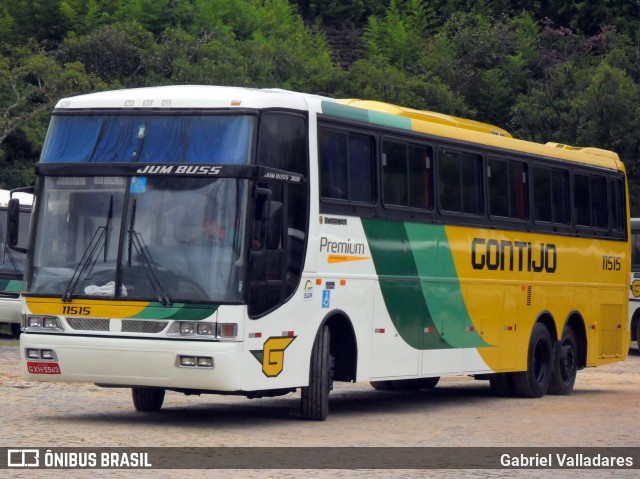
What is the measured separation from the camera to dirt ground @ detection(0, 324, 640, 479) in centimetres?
1200

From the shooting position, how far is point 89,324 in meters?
13.7

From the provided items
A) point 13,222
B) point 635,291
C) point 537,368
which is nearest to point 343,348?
point 13,222

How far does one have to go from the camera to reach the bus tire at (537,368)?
19422 millimetres

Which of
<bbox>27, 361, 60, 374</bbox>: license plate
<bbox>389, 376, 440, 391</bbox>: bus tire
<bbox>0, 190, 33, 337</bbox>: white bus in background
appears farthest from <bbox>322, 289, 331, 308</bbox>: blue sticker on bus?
<bbox>0, 190, 33, 337</bbox>: white bus in background

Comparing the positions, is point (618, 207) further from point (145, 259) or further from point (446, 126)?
point (145, 259)

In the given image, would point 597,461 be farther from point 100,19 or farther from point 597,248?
point 100,19

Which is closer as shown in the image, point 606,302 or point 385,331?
point 385,331

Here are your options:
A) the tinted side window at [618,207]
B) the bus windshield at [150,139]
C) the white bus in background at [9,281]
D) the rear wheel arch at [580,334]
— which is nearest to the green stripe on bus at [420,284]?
the bus windshield at [150,139]

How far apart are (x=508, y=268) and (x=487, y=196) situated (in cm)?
104

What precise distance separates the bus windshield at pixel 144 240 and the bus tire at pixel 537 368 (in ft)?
22.9

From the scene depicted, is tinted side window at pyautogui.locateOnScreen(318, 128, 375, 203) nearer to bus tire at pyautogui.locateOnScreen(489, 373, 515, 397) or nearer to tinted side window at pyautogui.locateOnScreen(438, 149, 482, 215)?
tinted side window at pyautogui.locateOnScreen(438, 149, 482, 215)

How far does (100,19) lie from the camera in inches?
1935

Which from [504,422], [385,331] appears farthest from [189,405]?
[504,422]

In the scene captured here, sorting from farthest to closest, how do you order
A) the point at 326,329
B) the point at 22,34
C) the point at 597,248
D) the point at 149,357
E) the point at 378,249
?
1. the point at 22,34
2. the point at 597,248
3. the point at 378,249
4. the point at 326,329
5. the point at 149,357
